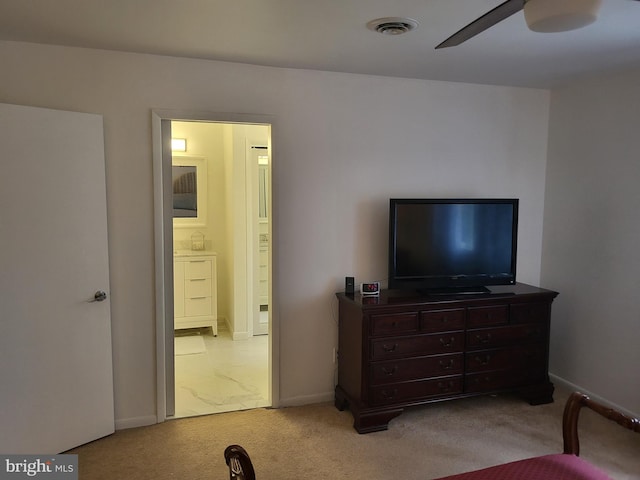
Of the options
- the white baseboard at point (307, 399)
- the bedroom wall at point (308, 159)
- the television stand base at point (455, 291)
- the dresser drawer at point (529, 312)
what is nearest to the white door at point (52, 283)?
the bedroom wall at point (308, 159)

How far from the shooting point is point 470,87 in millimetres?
3764

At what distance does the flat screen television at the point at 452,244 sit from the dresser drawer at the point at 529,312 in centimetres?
22

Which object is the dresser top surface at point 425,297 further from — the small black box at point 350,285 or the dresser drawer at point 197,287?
the dresser drawer at point 197,287

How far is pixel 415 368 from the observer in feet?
10.6

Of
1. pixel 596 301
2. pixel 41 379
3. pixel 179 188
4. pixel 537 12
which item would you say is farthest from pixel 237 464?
pixel 179 188

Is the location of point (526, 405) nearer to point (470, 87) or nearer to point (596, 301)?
point (596, 301)

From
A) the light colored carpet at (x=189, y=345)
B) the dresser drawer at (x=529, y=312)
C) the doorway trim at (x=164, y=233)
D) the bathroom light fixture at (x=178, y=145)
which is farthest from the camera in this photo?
the bathroom light fixture at (x=178, y=145)

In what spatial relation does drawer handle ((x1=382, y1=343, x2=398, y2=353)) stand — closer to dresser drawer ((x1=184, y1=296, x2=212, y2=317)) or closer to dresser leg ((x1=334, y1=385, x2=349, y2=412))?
dresser leg ((x1=334, y1=385, x2=349, y2=412))

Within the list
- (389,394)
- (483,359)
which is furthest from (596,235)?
(389,394)

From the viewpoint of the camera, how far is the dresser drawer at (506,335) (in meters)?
3.36

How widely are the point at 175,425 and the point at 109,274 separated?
1108mm

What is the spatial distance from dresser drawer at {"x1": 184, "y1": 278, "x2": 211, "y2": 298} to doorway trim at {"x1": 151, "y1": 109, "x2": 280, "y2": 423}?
6.05 ft

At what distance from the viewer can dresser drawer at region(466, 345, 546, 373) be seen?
3.38 meters

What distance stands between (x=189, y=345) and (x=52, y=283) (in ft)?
7.80
